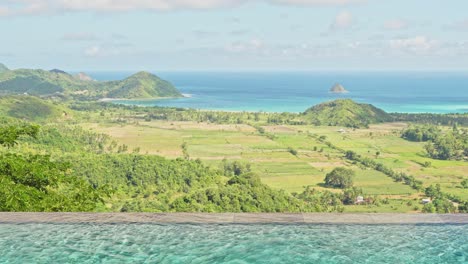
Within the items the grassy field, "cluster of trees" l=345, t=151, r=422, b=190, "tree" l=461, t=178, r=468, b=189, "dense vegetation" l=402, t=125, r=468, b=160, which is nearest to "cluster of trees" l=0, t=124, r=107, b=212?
the grassy field

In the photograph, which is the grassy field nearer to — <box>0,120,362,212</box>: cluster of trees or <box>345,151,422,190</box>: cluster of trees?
<box>345,151,422,190</box>: cluster of trees

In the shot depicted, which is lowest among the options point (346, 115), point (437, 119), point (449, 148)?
point (449, 148)

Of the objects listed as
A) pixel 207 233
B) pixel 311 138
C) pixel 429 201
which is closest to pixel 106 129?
pixel 311 138

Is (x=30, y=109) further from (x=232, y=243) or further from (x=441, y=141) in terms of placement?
(x=232, y=243)

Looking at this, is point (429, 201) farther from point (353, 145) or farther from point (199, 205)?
point (353, 145)

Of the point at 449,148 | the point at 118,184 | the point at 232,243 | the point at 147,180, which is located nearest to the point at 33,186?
the point at 232,243

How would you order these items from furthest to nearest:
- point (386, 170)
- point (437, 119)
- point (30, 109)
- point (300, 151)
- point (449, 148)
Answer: point (30, 109) < point (437, 119) < point (300, 151) < point (449, 148) < point (386, 170)

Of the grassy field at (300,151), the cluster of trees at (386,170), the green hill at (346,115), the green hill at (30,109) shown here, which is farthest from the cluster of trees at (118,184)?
the green hill at (346,115)
